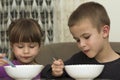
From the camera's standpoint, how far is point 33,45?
143 centimetres

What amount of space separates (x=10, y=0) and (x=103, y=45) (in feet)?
3.24

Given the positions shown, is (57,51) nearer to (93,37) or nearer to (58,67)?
(93,37)

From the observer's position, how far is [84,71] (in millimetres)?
981

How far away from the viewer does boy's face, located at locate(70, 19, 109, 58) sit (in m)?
1.37

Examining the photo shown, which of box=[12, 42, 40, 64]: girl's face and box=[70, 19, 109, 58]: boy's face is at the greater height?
box=[70, 19, 109, 58]: boy's face

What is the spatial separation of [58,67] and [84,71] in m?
0.19

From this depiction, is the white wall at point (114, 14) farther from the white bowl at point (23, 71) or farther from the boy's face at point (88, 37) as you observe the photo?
the white bowl at point (23, 71)

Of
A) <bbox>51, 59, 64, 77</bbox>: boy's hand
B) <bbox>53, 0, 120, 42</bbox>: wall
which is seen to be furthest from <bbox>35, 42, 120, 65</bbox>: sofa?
<bbox>51, 59, 64, 77</bbox>: boy's hand

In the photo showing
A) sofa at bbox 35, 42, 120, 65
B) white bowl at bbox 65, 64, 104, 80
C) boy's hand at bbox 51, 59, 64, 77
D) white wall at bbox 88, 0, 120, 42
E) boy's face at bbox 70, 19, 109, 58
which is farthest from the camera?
white wall at bbox 88, 0, 120, 42

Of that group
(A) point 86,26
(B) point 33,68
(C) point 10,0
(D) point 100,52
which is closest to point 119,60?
(D) point 100,52

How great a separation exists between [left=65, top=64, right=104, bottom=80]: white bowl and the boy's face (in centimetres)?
35

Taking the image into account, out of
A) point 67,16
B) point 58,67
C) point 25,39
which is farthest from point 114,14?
point 58,67

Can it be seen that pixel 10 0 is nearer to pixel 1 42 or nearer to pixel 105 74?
pixel 1 42

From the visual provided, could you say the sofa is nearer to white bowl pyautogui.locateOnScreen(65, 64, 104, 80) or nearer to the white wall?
the white wall
